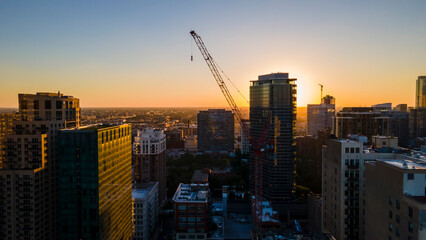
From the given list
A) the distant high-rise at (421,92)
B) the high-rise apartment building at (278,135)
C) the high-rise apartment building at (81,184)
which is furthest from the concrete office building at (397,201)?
the distant high-rise at (421,92)

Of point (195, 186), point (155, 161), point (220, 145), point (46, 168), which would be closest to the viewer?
point (46, 168)

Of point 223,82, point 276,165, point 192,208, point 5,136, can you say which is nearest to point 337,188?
point 192,208

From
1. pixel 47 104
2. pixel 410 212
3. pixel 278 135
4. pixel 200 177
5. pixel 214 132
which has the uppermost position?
pixel 47 104

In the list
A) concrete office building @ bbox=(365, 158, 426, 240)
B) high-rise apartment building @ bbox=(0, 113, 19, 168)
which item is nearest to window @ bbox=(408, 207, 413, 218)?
concrete office building @ bbox=(365, 158, 426, 240)

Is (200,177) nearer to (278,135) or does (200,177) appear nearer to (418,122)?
(278,135)

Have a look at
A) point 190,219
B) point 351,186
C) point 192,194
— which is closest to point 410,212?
point 351,186

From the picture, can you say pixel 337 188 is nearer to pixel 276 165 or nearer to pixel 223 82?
pixel 276 165
